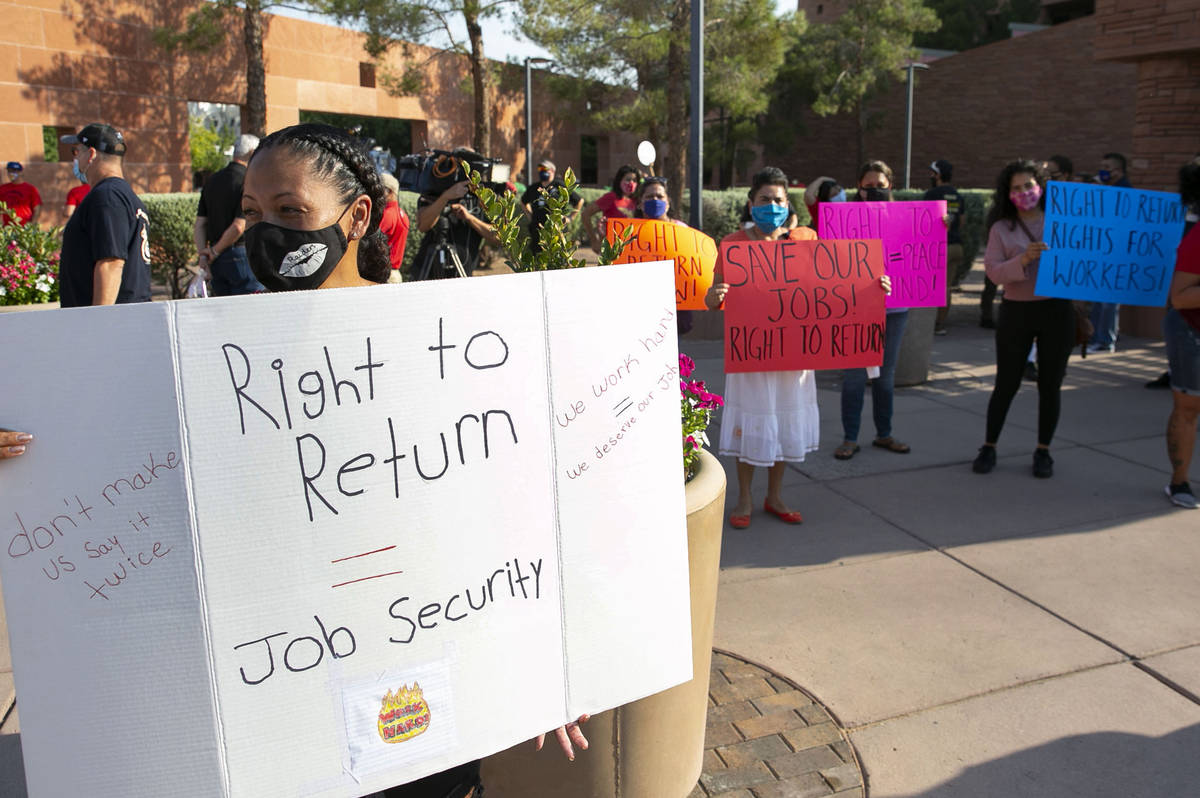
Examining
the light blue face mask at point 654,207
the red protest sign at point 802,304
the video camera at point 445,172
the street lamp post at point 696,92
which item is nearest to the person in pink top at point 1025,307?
the red protest sign at point 802,304

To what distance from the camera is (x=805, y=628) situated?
382 centimetres

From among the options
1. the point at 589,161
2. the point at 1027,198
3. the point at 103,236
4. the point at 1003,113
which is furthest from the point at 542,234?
the point at 589,161

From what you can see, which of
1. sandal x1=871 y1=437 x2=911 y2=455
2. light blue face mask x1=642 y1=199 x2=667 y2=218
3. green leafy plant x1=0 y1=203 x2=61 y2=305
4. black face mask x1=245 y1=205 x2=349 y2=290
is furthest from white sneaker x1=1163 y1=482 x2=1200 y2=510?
green leafy plant x1=0 y1=203 x2=61 y2=305

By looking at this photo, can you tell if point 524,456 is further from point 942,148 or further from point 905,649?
point 942,148

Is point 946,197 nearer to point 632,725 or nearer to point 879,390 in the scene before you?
point 879,390

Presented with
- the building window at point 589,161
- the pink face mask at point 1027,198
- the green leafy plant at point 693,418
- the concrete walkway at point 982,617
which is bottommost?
the concrete walkway at point 982,617

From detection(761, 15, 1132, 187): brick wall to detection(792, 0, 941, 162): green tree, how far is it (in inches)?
96.6

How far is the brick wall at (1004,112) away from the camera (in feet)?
106

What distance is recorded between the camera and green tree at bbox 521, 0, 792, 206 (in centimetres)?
1756

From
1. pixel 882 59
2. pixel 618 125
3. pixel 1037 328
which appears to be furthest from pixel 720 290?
pixel 882 59

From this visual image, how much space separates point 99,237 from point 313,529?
3.76m

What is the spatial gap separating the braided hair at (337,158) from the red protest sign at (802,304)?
277 cm

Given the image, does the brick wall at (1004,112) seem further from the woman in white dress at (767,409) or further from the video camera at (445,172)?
the woman in white dress at (767,409)

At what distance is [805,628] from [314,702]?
2620 mm
